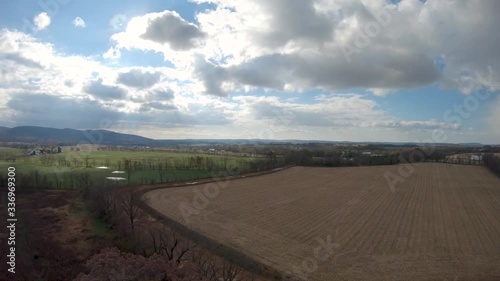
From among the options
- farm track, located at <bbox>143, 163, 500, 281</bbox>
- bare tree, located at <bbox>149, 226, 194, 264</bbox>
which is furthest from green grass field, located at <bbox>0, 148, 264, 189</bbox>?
bare tree, located at <bbox>149, 226, 194, 264</bbox>

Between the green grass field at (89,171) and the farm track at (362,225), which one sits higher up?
the green grass field at (89,171)

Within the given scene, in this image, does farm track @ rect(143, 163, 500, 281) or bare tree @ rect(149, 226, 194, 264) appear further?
farm track @ rect(143, 163, 500, 281)

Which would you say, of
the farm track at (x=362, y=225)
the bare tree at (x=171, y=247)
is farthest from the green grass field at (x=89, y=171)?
the bare tree at (x=171, y=247)

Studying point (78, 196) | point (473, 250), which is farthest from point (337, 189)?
point (78, 196)

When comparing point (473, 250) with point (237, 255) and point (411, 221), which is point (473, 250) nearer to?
point (411, 221)

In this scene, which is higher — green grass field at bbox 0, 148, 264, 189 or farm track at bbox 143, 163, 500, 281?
green grass field at bbox 0, 148, 264, 189

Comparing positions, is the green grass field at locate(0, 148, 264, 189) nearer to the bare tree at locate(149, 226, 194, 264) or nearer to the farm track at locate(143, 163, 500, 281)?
the farm track at locate(143, 163, 500, 281)

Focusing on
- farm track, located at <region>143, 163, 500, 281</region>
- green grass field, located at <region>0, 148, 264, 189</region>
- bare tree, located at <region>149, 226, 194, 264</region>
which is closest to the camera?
bare tree, located at <region>149, 226, 194, 264</region>

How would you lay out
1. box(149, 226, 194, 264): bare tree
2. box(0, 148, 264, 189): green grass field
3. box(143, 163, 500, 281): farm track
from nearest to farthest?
1. box(149, 226, 194, 264): bare tree
2. box(143, 163, 500, 281): farm track
3. box(0, 148, 264, 189): green grass field

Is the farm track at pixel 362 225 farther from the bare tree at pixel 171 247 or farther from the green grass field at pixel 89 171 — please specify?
the green grass field at pixel 89 171
